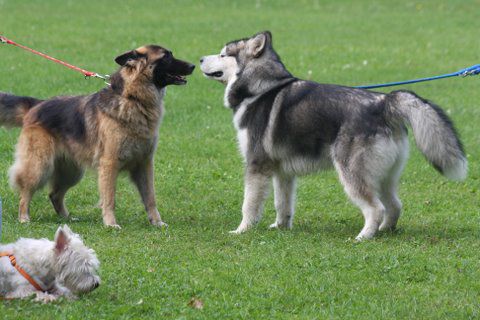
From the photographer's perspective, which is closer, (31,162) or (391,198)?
(391,198)

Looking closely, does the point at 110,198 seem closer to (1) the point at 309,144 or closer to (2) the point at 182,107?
(1) the point at 309,144

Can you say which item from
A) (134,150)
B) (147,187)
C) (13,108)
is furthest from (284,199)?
(13,108)

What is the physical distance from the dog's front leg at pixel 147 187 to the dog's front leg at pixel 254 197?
912 mm

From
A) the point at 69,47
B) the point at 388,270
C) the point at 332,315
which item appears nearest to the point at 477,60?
the point at 69,47

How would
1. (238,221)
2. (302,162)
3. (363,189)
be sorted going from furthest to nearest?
(238,221) < (302,162) < (363,189)

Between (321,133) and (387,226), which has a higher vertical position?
(321,133)

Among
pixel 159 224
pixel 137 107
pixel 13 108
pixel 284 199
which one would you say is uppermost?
pixel 137 107

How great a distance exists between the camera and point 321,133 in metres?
8.94

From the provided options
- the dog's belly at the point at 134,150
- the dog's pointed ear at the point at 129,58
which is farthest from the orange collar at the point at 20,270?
the dog's pointed ear at the point at 129,58

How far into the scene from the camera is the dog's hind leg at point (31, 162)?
943 cm

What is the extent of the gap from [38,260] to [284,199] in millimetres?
3558

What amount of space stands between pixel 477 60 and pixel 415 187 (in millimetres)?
9718

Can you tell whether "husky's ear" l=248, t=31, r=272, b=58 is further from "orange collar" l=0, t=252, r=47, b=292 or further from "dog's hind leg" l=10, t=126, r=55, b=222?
"orange collar" l=0, t=252, r=47, b=292

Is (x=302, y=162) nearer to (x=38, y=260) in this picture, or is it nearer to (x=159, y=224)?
(x=159, y=224)
